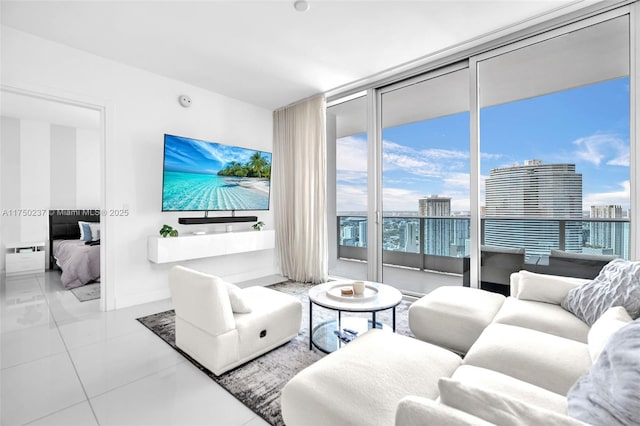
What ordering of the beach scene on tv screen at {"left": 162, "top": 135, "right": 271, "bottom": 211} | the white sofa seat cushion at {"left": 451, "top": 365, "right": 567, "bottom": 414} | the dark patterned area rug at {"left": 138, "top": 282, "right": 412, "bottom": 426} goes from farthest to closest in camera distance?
the beach scene on tv screen at {"left": 162, "top": 135, "right": 271, "bottom": 211}, the dark patterned area rug at {"left": 138, "top": 282, "right": 412, "bottom": 426}, the white sofa seat cushion at {"left": 451, "top": 365, "right": 567, "bottom": 414}

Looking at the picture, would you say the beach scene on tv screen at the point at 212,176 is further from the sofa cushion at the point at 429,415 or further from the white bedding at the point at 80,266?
the sofa cushion at the point at 429,415

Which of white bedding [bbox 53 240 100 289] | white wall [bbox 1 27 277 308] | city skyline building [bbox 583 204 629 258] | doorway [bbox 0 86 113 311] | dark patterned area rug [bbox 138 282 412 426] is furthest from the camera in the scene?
doorway [bbox 0 86 113 311]

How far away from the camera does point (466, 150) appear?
11.1 feet

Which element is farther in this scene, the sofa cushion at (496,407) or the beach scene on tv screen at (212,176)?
the beach scene on tv screen at (212,176)

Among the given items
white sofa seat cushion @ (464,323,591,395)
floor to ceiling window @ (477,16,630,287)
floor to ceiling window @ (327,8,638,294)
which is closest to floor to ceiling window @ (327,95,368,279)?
floor to ceiling window @ (327,8,638,294)

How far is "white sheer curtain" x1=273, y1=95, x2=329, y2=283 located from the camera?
420 centimetres

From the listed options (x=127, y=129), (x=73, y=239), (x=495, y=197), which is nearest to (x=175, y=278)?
(x=127, y=129)

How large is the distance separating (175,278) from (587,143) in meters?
3.57

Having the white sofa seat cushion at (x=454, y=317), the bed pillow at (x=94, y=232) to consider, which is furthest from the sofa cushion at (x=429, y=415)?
the bed pillow at (x=94, y=232)

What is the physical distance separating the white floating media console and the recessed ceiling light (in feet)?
8.77

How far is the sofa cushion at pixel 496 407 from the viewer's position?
0.63m

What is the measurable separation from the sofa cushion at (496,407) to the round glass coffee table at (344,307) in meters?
1.22

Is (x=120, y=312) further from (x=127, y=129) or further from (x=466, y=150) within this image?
(x=466, y=150)

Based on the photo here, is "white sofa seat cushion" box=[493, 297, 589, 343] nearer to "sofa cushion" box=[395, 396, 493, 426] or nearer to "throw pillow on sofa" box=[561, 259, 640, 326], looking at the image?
"throw pillow on sofa" box=[561, 259, 640, 326]
